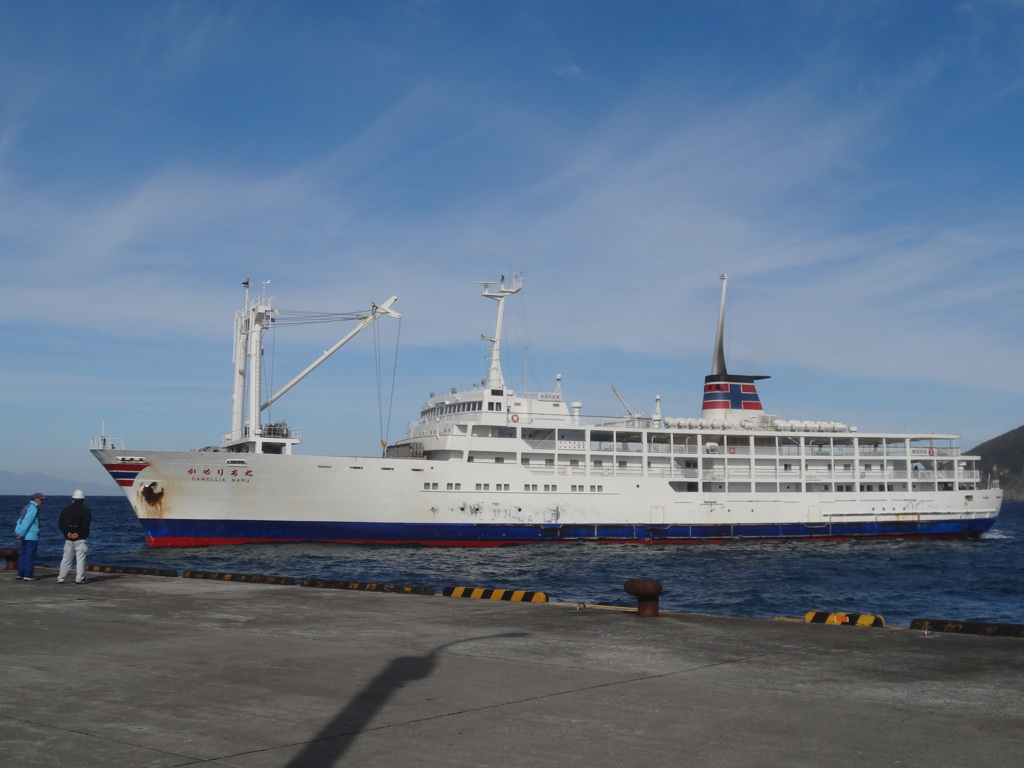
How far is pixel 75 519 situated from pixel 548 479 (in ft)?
105

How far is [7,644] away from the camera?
976cm

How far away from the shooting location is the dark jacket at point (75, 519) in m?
15.5

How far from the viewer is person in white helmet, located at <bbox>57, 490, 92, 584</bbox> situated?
15.5 m

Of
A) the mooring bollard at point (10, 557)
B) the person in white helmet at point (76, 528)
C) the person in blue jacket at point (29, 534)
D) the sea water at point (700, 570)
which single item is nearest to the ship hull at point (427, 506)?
the sea water at point (700, 570)

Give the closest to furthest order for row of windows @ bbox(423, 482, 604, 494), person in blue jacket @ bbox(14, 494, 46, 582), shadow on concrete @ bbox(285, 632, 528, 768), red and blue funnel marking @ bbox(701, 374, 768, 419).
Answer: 1. shadow on concrete @ bbox(285, 632, 528, 768)
2. person in blue jacket @ bbox(14, 494, 46, 582)
3. row of windows @ bbox(423, 482, 604, 494)
4. red and blue funnel marking @ bbox(701, 374, 768, 419)

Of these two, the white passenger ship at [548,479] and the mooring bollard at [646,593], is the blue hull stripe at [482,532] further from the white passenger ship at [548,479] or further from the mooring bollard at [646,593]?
the mooring bollard at [646,593]

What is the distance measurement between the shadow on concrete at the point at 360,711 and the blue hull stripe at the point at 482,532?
32772 millimetres

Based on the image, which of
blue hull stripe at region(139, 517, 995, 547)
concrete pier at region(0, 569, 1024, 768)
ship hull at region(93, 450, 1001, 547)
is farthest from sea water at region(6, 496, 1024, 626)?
concrete pier at region(0, 569, 1024, 768)

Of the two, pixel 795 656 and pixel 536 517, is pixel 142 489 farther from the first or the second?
pixel 795 656

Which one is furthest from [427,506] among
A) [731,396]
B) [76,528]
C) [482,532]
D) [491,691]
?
[491,691]

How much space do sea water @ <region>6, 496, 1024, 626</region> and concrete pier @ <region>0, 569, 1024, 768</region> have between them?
461 inches

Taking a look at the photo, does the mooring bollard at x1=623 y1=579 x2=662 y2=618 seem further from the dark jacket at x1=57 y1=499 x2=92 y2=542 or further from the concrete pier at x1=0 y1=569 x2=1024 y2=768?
the dark jacket at x1=57 y1=499 x2=92 y2=542

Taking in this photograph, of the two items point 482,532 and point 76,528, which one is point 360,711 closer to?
point 76,528

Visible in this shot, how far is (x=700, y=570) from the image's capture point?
35.2 metres
